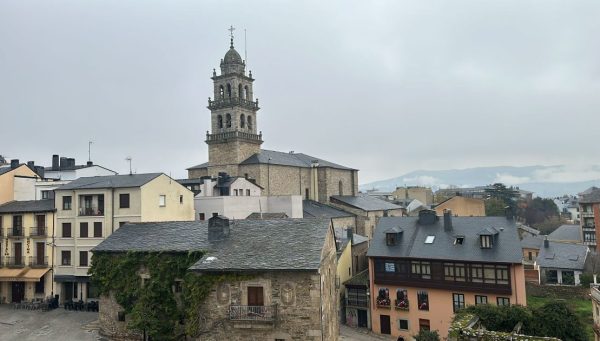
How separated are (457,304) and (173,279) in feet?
66.2

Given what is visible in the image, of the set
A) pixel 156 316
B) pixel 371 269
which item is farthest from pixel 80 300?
pixel 371 269

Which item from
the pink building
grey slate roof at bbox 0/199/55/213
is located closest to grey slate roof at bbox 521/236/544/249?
the pink building

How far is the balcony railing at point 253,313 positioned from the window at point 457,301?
16.4m

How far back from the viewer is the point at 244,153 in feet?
193

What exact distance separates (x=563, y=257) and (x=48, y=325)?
49.9 m

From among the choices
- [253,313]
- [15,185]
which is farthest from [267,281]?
[15,185]

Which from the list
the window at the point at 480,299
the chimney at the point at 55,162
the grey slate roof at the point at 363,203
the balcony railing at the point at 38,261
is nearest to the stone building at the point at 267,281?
the window at the point at 480,299

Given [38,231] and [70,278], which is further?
[38,231]

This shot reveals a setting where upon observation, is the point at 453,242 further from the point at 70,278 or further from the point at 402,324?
the point at 70,278

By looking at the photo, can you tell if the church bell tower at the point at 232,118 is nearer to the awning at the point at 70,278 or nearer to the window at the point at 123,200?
the window at the point at 123,200

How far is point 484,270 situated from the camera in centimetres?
3086

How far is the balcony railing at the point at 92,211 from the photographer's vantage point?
33.1m

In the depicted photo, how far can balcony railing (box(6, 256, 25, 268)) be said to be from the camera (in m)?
33.9

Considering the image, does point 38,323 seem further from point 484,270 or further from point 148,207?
point 484,270
